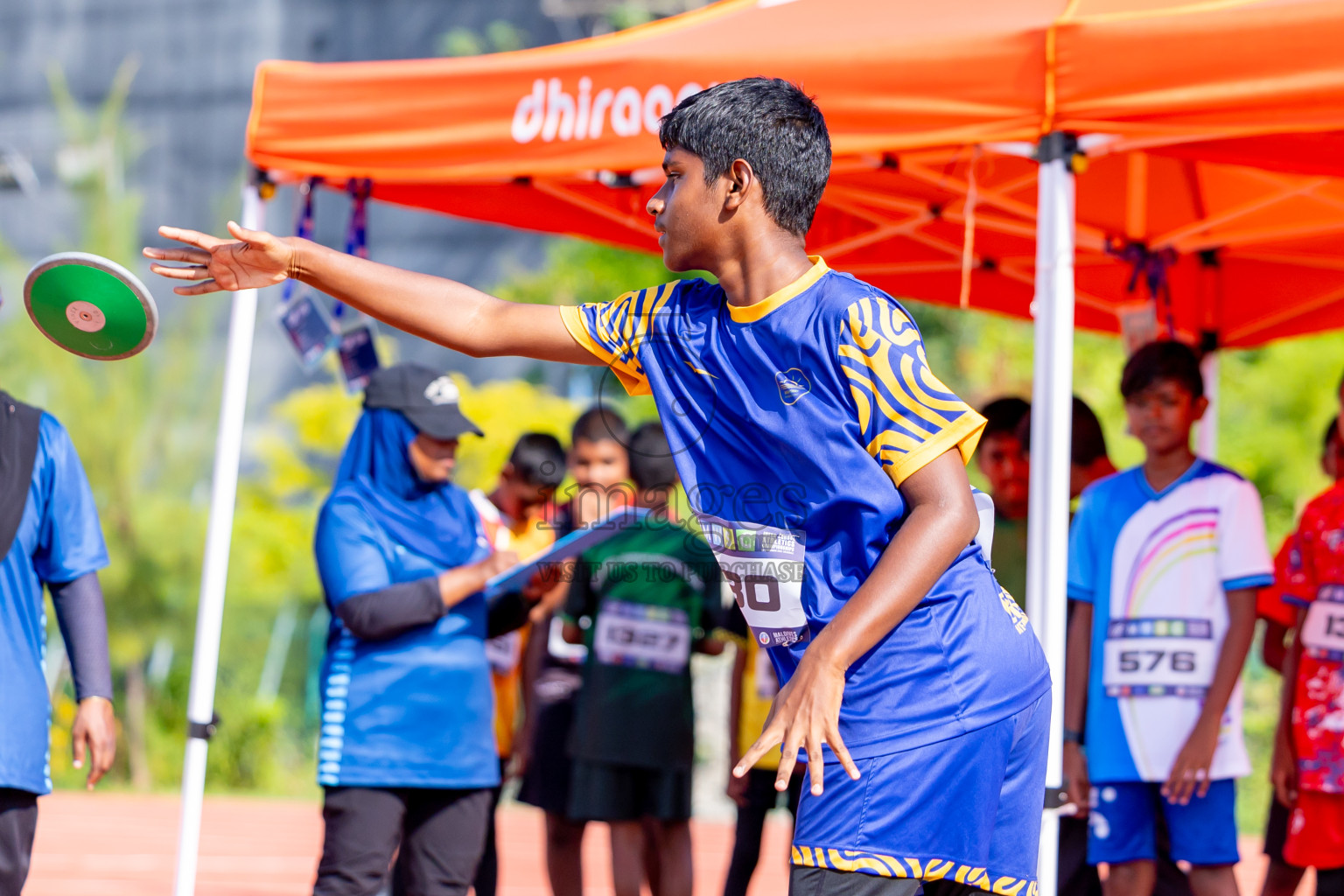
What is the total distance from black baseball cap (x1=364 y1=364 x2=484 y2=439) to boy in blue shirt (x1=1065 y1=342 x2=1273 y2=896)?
5.88 feet

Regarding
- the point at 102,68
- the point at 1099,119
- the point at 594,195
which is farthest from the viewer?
the point at 102,68

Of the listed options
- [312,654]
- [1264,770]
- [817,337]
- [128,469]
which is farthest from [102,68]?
[817,337]

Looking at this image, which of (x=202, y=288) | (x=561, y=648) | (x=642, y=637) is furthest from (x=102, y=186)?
(x=202, y=288)

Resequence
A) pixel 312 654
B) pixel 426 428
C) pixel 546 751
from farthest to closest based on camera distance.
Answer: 1. pixel 312 654
2. pixel 546 751
3. pixel 426 428

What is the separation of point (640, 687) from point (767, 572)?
8.03 feet

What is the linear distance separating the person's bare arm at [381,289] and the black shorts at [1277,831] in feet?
9.46

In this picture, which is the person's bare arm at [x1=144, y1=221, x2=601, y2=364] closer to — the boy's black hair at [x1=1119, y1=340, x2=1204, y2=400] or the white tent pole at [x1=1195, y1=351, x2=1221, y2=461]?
the boy's black hair at [x1=1119, y1=340, x2=1204, y2=400]

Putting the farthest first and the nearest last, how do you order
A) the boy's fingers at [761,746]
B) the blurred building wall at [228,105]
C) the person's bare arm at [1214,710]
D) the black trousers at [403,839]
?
the blurred building wall at [228,105] < the person's bare arm at [1214,710] < the black trousers at [403,839] < the boy's fingers at [761,746]

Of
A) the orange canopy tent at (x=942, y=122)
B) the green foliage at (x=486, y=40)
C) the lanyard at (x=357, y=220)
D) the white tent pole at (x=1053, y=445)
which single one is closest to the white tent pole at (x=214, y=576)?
the lanyard at (x=357, y=220)

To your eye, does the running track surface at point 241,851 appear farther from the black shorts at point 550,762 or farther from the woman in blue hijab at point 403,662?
the woman in blue hijab at point 403,662

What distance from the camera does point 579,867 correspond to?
471 centimetres

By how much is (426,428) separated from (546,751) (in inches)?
54.0

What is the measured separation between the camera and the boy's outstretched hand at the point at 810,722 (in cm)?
175

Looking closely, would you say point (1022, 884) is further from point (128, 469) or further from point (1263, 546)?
point (128, 469)
